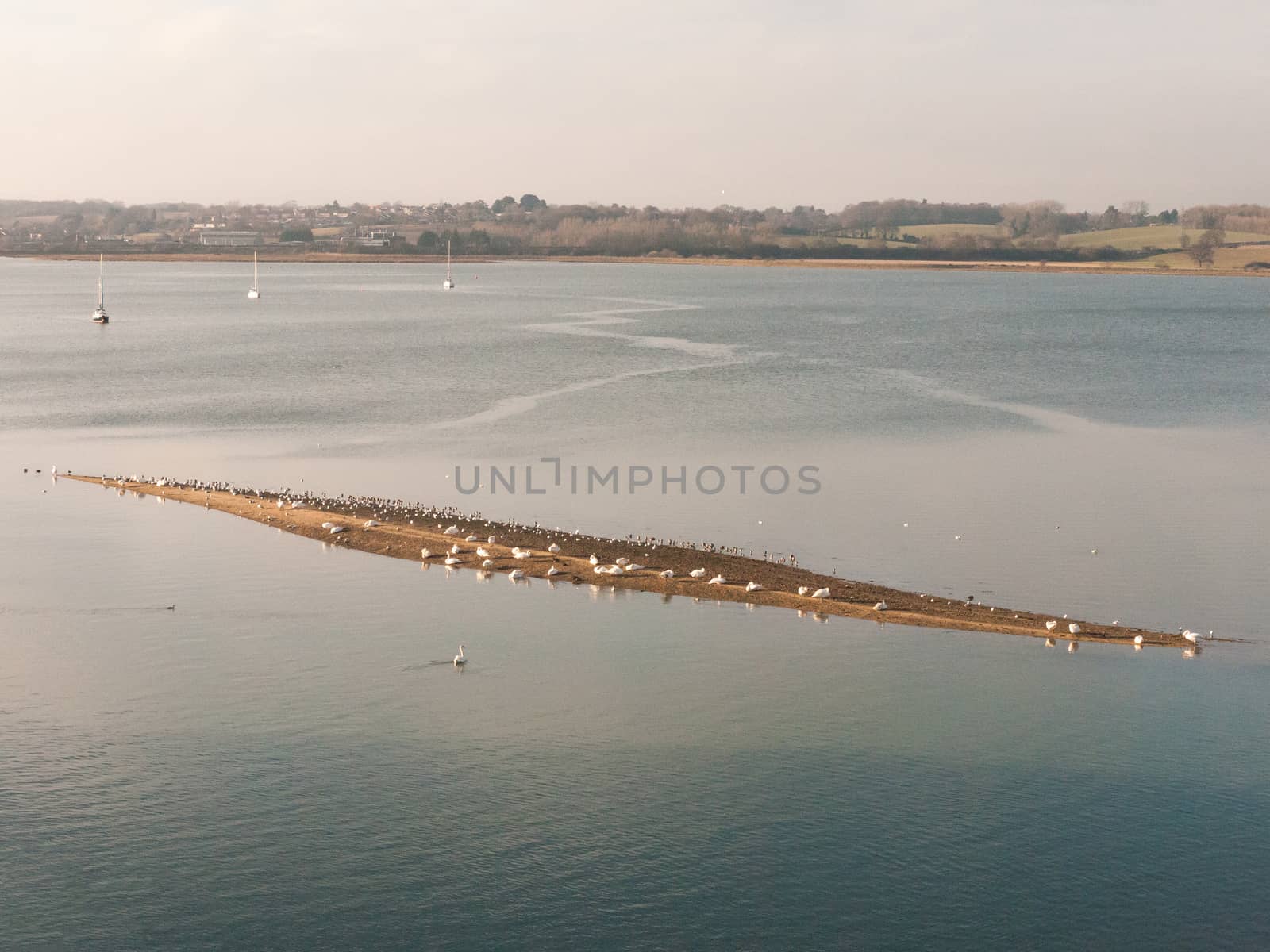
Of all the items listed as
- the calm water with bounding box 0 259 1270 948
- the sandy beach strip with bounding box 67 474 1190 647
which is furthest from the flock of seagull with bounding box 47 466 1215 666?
the calm water with bounding box 0 259 1270 948

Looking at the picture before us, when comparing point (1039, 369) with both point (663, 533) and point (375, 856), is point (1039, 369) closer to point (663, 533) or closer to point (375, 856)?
point (663, 533)

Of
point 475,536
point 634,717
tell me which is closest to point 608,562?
point 475,536

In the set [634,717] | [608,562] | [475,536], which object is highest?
[475,536]

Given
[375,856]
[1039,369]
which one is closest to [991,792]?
[375,856]

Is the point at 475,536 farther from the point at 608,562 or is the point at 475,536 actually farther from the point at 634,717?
the point at 634,717

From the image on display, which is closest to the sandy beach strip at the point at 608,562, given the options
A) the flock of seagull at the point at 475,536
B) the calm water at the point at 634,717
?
the flock of seagull at the point at 475,536

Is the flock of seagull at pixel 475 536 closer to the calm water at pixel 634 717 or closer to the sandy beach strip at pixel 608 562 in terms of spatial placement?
the sandy beach strip at pixel 608 562

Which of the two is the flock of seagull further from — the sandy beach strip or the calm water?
the calm water
